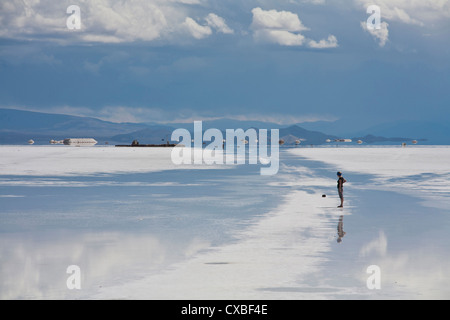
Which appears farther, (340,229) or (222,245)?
(340,229)

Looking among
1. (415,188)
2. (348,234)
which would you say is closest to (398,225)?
(348,234)

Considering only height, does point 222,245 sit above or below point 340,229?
below

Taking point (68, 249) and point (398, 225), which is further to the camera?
point (398, 225)

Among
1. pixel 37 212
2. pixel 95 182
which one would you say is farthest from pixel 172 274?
pixel 95 182

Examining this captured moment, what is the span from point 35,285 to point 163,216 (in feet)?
33.0

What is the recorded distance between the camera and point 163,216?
21.7 metres

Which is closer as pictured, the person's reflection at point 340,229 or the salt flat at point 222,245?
the salt flat at point 222,245

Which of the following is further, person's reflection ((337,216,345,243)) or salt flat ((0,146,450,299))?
person's reflection ((337,216,345,243))
